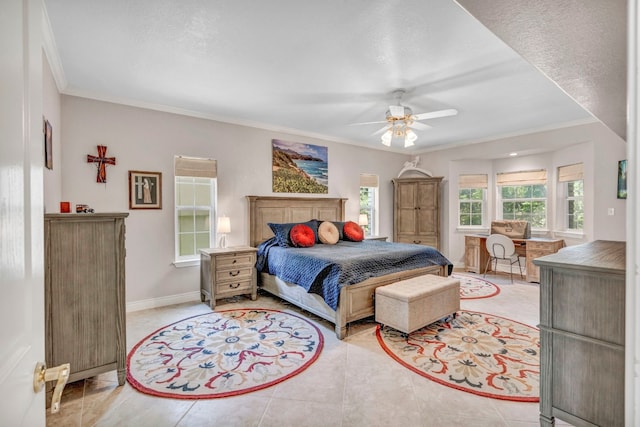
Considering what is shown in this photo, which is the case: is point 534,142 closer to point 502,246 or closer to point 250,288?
point 502,246

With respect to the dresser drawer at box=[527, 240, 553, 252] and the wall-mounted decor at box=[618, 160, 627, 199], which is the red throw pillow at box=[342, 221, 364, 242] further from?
the wall-mounted decor at box=[618, 160, 627, 199]

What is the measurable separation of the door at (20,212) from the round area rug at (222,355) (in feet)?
5.51

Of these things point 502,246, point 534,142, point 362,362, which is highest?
point 534,142

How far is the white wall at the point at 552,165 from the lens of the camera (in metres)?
4.48

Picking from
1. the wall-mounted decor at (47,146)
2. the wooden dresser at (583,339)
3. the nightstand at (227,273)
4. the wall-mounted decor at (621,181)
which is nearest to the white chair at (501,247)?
the wall-mounted decor at (621,181)

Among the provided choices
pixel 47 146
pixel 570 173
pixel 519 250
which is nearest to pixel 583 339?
pixel 47 146

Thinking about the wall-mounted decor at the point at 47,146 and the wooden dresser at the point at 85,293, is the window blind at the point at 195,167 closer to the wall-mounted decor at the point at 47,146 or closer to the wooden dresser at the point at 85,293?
the wall-mounted decor at the point at 47,146

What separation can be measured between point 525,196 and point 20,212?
731 centimetres

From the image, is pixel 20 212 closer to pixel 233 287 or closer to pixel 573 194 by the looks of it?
pixel 233 287

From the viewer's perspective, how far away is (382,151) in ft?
22.0

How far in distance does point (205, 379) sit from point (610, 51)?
304 cm

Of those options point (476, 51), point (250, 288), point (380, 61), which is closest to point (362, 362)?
point (250, 288)

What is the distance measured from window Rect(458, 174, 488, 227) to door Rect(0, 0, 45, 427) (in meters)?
6.96

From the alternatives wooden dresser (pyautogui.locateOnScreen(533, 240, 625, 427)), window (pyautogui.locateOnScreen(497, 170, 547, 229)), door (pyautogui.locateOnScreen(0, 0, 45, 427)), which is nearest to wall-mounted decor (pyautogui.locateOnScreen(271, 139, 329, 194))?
window (pyautogui.locateOnScreen(497, 170, 547, 229))
